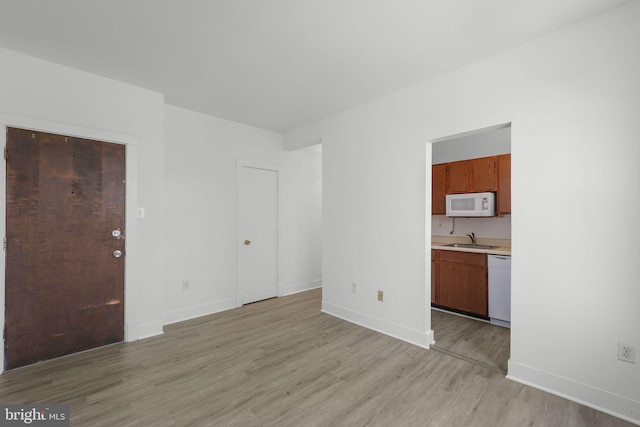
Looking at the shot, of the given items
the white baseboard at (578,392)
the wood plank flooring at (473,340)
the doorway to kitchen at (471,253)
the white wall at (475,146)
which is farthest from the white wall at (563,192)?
the white wall at (475,146)

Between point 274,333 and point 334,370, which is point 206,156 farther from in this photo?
point 334,370

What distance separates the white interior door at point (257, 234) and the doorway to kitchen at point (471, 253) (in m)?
2.50

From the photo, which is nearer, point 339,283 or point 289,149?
point 339,283

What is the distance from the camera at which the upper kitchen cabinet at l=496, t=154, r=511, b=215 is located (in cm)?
368

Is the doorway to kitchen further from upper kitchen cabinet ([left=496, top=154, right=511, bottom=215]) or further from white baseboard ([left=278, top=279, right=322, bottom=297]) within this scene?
white baseboard ([left=278, top=279, right=322, bottom=297])

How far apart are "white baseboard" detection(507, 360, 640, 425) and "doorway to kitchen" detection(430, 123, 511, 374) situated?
1.19 feet

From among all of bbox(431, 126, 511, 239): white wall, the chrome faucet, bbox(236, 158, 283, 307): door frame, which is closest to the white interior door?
bbox(236, 158, 283, 307): door frame

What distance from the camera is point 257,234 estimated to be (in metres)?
4.51

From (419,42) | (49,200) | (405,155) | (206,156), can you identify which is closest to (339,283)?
(405,155)

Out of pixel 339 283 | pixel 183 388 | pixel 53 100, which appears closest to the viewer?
pixel 183 388

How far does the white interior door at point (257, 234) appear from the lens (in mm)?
4324

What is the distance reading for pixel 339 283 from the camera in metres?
3.84

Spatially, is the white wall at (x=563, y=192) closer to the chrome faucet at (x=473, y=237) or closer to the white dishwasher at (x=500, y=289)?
the white dishwasher at (x=500, y=289)

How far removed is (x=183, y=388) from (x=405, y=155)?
299 cm
